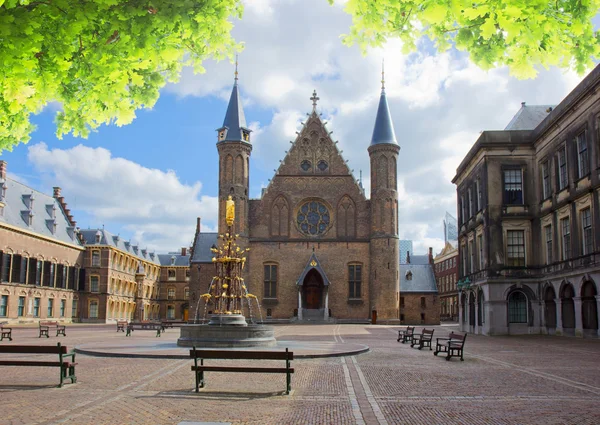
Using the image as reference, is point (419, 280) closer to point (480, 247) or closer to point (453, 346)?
point (480, 247)

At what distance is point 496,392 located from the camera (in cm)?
1211

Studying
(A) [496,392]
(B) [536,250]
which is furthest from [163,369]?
(B) [536,250]

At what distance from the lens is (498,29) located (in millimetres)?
7504

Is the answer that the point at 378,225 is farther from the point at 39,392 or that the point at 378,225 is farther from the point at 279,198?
the point at 39,392

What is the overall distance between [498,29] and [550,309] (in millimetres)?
30656

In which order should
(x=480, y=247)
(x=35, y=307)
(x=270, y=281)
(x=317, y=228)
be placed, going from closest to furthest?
(x=480, y=247)
(x=35, y=307)
(x=270, y=281)
(x=317, y=228)

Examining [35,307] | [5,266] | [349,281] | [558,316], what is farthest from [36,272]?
[558,316]

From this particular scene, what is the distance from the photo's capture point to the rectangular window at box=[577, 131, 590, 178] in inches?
1190

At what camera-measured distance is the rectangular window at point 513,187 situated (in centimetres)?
3738

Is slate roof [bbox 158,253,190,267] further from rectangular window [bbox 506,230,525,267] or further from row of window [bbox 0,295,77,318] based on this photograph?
rectangular window [bbox 506,230,525,267]

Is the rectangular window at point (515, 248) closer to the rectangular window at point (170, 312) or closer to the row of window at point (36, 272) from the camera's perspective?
the row of window at point (36, 272)

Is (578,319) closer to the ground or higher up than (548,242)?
closer to the ground

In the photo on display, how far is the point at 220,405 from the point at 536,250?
99.0ft

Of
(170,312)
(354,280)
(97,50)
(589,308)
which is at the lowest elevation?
(170,312)
